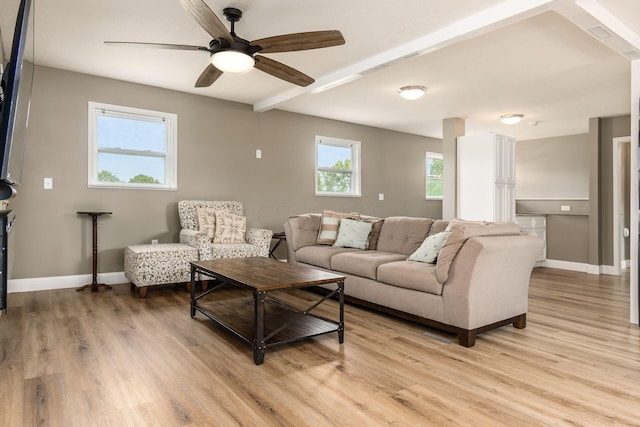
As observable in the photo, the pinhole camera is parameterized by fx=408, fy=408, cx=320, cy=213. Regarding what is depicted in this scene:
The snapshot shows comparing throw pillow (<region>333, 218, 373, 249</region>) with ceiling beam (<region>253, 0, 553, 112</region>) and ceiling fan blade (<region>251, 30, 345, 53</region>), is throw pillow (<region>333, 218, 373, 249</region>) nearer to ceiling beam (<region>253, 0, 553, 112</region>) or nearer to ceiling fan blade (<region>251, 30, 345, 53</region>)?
ceiling beam (<region>253, 0, 553, 112</region>)

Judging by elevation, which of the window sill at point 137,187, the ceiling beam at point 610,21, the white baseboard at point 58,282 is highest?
the ceiling beam at point 610,21

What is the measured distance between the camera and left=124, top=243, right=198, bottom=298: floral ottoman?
404 centimetres

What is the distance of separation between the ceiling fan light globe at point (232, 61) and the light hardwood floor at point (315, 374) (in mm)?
1948

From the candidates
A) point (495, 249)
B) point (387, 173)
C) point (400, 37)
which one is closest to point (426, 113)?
point (387, 173)

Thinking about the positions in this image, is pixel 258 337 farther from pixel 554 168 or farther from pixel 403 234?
pixel 554 168

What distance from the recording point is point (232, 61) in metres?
2.92

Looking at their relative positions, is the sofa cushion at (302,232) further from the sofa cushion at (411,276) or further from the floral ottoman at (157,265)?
the sofa cushion at (411,276)

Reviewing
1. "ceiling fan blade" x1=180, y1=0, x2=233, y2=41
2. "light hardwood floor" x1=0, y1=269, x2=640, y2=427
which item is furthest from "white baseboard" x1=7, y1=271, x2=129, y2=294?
"ceiling fan blade" x1=180, y1=0, x2=233, y2=41

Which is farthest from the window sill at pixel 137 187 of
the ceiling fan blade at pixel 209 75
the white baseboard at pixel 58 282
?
the ceiling fan blade at pixel 209 75

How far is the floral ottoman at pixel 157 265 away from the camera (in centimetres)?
404

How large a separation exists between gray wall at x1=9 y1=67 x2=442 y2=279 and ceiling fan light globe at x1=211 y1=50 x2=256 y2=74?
94.6 inches

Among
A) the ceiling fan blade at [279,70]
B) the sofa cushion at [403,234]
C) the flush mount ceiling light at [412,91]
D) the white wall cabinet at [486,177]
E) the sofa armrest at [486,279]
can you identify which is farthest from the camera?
the white wall cabinet at [486,177]

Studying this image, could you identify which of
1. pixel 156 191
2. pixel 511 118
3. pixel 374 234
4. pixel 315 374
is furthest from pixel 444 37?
pixel 156 191

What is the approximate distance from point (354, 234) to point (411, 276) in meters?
1.45
